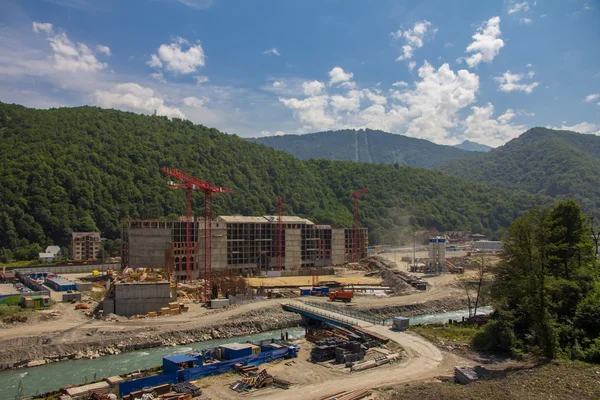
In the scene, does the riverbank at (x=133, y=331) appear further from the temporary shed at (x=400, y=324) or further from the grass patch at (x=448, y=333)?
the temporary shed at (x=400, y=324)

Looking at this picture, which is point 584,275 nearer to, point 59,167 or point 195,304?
point 195,304

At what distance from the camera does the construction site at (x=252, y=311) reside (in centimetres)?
2928

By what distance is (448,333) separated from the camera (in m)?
39.7

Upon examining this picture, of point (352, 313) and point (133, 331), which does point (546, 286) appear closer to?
point (352, 313)

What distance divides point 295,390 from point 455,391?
8.39 meters

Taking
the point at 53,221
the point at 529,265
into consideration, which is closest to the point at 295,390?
the point at 529,265

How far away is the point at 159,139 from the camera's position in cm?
15888

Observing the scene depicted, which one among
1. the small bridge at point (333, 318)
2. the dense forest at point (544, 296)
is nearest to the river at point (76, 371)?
the small bridge at point (333, 318)

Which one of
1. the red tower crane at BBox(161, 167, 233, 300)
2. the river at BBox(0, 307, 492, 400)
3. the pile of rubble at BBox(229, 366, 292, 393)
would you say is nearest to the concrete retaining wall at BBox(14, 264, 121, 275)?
the red tower crane at BBox(161, 167, 233, 300)

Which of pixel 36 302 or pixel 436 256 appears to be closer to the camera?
pixel 36 302

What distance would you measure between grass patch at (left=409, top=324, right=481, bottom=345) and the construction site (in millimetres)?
1324

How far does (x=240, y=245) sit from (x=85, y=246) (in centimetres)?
3833

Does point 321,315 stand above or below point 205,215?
below

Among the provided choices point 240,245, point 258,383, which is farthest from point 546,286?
point 240,245
